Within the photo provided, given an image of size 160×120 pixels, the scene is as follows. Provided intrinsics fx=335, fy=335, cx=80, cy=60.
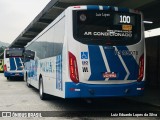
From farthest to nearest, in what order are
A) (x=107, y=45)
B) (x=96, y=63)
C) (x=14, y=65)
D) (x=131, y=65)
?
(x=14, y=65) < (x=131, y=65) < (x=107, y=45) < (x=96, y=63)

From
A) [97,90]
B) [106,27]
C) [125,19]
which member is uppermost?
[125,19]

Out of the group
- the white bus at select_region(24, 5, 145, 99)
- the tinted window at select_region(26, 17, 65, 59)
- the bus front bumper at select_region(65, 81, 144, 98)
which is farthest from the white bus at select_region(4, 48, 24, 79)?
the bus front bumper at select_region(65, 81, 144, 98)

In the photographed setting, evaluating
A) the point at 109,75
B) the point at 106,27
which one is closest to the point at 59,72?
the point at 109,75

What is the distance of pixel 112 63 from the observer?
9.30 metres

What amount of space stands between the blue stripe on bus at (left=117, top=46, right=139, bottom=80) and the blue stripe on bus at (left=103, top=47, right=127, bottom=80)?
0.18 m

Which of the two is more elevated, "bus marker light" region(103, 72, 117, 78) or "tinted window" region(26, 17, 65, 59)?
"tinted window" region(26, 17, 65, 59)

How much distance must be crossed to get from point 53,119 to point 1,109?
2704 millimetres

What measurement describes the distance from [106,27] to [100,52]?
29.7 inches

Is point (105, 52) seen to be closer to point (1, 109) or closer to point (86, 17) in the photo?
point (86, 17)

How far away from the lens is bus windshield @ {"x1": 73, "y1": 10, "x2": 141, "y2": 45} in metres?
9.22

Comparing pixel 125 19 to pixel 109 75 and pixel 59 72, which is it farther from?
pixel 59 72

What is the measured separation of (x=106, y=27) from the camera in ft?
30.8

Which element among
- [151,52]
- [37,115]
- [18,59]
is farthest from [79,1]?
[18,59]

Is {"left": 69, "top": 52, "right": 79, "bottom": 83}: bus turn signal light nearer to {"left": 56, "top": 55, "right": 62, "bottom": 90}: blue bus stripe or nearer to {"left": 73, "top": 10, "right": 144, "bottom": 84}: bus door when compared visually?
{"left": 73, "top": 10, "right": 144, "bottom": 84}: bus door
